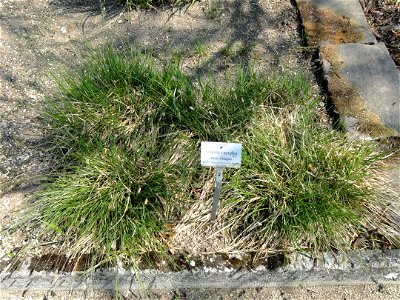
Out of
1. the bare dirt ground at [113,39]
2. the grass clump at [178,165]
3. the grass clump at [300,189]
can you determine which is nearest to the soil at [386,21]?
the bare dirt ground at [113,39]

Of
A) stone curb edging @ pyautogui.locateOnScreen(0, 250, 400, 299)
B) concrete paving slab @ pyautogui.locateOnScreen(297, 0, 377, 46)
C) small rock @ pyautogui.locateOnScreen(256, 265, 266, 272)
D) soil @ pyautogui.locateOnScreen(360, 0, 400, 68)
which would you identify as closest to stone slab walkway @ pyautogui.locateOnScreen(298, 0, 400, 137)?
concrete paving slab @ pyautogui.locateOnScreen(297, 0, 377, 46)

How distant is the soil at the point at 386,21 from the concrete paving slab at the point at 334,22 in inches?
5.1

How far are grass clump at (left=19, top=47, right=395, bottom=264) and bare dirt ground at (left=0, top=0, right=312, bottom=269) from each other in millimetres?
298

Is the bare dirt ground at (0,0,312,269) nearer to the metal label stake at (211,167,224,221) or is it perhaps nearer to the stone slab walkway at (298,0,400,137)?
the stone slab walkway at (298,0,400,137)

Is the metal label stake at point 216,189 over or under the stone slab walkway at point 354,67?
over

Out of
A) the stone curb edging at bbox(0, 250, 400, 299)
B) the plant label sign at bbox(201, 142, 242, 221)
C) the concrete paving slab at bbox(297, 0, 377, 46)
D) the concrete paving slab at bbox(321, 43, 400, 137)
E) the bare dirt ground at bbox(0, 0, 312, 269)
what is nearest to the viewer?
the plant label sign at bbox(201, 142, 242, 221)

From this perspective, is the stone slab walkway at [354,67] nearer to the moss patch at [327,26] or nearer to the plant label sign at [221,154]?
the moss patch at [327,26]

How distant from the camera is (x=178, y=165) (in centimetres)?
244

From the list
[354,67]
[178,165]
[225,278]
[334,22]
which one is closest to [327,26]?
[334,22]

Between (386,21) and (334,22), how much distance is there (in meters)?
0.48

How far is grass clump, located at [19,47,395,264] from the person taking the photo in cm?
223

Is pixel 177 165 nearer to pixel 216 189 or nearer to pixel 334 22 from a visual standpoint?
pixel 216 189

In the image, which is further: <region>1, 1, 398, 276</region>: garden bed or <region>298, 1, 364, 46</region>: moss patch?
<region>298, 1, 364, 46</region>: moss patch

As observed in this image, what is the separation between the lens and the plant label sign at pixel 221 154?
1916 mm
